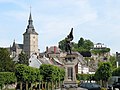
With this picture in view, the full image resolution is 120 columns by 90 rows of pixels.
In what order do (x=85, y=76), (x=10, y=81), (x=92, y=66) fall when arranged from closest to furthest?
(x=10, y=81), (x=85, y=76), (x=92, y=66)

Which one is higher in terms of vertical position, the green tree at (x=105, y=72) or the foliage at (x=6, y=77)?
the green tree at (x=105, y=72)

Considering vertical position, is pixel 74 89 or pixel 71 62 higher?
pixel 71 62

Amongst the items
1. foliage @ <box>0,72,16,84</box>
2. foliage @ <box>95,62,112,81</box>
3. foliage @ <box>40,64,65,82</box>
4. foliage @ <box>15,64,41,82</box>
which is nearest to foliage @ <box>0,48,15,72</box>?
foliage @ <box>0,72,16,84</box>

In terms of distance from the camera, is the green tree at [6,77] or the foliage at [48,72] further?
the foliage at [48,72]

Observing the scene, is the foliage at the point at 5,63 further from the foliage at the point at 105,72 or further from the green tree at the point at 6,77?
the foliage at the point at 105,72

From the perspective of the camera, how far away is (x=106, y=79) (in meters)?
88.1

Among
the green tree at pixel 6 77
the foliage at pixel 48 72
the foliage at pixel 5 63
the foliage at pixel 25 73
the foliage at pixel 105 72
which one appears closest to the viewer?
the foliage at pixel 25 73

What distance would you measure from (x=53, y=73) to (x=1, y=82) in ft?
34.2

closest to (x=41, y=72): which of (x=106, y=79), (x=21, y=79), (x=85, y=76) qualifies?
(x=21, y=79)

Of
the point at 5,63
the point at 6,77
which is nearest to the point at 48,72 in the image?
the point at 6,77

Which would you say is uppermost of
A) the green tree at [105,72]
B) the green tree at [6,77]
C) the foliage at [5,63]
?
the foliage at [5,63]

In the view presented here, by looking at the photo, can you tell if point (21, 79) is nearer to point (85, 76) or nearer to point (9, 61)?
point (9, 61)

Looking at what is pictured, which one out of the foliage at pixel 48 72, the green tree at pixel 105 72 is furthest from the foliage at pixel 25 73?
the green tree at pixel 105 72

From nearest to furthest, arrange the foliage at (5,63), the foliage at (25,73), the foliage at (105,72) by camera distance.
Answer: the foliage at (25,73) → the foliage at (105,72) → the foliage at (5,63)
